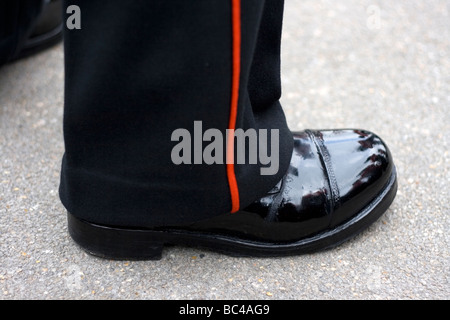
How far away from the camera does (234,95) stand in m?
0.84

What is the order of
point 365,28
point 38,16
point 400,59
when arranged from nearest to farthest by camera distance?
point 38,16 → point 400,59 → point 365,28

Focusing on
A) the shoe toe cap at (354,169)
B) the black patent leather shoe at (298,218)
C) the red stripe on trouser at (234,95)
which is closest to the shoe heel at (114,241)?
the black patent leather shoe at (298,218)

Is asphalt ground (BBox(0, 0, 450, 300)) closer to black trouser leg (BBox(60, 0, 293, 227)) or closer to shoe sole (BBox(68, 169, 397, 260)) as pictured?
shoe sole (BBox(68, 169, 397, 260))

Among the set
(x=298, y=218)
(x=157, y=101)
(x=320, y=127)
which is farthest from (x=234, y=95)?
(x=320, y=127)

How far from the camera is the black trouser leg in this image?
2.55 feet

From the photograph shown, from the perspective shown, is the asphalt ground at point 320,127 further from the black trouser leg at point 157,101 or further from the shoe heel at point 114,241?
the black trouser leg at point 157,101

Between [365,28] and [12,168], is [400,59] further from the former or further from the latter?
[12,168]

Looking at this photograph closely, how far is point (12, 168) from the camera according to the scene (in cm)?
126

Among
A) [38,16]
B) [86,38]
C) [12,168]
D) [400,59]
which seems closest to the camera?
[86,38]

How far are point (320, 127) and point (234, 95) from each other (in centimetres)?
69

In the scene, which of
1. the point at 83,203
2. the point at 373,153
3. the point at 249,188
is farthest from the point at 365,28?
the point at 83,203

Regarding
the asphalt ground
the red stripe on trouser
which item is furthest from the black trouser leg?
the asphalt ground
